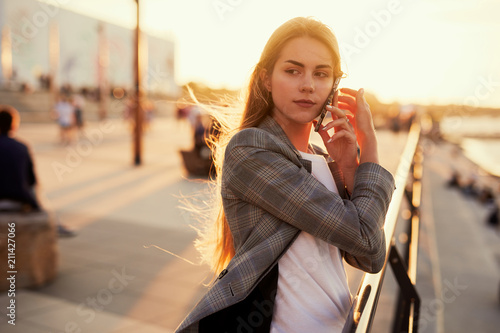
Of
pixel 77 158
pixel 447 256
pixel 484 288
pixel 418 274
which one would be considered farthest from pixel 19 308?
pixel 77 158

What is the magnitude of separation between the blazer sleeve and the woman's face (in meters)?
0.19

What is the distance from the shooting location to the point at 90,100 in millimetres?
40125

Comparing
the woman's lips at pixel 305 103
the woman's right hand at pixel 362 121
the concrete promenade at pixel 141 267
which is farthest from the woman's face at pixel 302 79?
the concrete promenade at pixel 141 267

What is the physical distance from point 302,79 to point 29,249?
375 cm

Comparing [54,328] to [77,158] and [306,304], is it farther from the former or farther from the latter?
[77,158]

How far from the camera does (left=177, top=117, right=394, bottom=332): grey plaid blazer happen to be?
4.00ft

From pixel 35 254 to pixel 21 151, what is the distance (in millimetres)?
1238

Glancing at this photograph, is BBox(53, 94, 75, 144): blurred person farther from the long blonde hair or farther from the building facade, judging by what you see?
the long blonde hair

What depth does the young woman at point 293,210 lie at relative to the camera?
4.02ft

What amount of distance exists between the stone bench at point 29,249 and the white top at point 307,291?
11.7 feet

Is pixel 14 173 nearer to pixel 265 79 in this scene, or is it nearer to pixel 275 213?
pixel 265 79

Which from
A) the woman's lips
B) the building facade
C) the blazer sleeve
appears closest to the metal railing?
the blazer sleeve

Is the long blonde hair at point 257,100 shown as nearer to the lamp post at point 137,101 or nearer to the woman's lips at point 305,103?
the woman's lips at point 305,103

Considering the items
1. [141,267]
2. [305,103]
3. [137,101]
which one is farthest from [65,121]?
[305,103]
